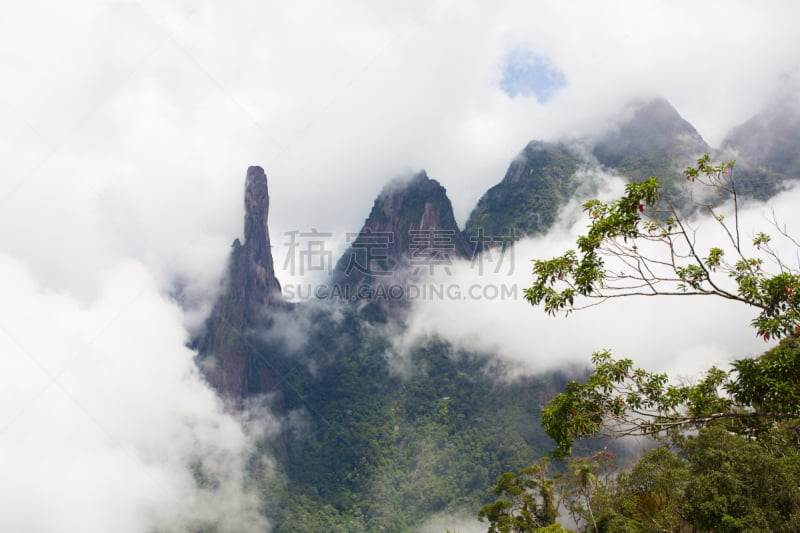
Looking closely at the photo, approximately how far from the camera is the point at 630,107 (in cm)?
12306

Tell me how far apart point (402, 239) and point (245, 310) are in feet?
124

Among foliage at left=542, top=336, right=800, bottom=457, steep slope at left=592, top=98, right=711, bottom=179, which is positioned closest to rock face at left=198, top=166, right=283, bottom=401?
steep slope at left=592, top=98, right=711, bottom=179

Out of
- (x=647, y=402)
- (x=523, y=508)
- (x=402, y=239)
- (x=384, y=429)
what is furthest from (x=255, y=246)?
(x=647, y=402)

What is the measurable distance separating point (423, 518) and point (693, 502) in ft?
187

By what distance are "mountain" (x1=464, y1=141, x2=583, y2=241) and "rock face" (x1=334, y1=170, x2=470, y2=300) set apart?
8.61 m

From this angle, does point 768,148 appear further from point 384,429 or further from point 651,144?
point 384,429

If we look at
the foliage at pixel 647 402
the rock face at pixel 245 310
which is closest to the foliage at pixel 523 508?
the foliage at pixel 647 402

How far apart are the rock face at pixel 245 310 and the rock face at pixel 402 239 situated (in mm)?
21733

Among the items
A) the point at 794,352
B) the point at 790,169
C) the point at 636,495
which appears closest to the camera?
the point at 794,352

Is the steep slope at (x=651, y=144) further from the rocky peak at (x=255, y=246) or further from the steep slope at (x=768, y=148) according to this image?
the rocky peak at (x=255, y=246)

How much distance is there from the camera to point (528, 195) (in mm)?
110875

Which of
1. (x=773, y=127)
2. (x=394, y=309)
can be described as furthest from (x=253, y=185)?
(x=773, y=127)

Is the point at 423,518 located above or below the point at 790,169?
below

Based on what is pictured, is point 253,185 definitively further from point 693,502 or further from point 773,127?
point 773,127
